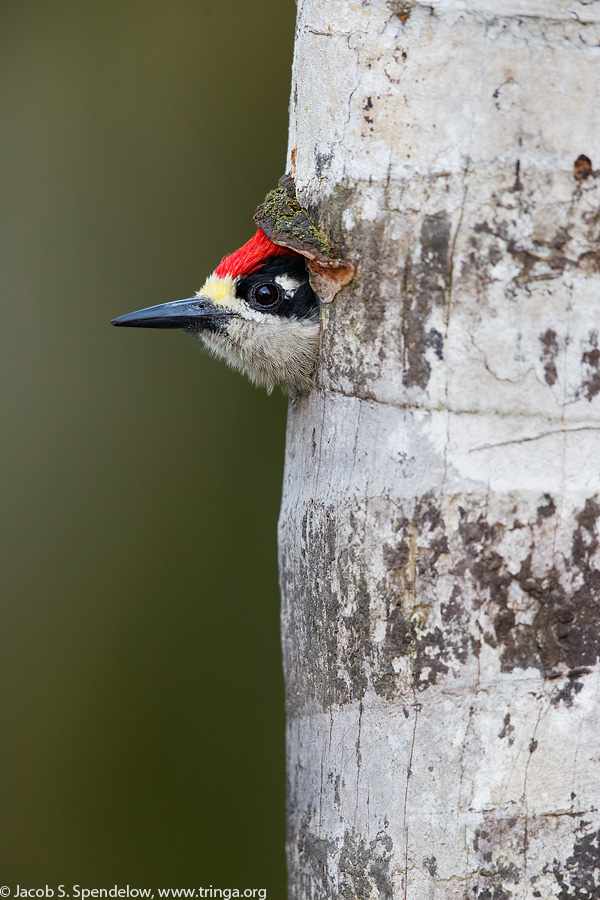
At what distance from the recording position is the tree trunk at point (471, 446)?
1595 millimetres

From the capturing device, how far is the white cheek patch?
2.32 meters

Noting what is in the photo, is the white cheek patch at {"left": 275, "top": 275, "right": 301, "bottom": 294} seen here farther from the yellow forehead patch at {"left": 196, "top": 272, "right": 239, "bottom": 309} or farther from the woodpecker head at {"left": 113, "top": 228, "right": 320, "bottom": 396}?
the yellow forehead patch at {"left": 196, "top": 272, "right": 239, "bottom": 309}

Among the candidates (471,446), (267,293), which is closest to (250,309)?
(267,293)

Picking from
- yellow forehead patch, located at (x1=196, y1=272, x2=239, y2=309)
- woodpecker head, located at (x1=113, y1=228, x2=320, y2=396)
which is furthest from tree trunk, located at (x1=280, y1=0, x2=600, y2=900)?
yellow forehead patch, located at (x1=196, y1=272, x2=239, y2=309)

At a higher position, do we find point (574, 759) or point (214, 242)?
point (214, 242)

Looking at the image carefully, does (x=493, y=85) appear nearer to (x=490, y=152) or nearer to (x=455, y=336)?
(x=490, y=152)

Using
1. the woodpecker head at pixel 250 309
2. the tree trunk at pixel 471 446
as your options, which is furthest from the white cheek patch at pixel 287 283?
the tree trunk at pixel 471 446

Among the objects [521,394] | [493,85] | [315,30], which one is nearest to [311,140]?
[315,30]

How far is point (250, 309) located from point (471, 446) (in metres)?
0.90

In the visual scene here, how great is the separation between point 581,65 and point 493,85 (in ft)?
0.46

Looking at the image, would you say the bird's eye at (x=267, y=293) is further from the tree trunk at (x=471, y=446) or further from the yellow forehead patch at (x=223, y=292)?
the tree trunk at (x=471, y=446)

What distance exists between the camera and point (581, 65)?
155 centimetres

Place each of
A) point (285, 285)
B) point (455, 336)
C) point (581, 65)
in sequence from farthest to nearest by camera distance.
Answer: point (285, 285)
point (455, 336)
point (581, 65)

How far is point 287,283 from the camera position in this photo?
2334mm
